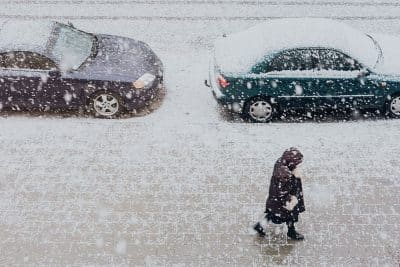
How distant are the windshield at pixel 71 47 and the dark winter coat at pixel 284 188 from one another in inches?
186

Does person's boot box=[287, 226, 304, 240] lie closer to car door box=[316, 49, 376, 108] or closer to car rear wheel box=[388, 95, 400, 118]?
car door box=[316, 49, 376, 108]

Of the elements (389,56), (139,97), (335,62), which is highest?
(389,56)

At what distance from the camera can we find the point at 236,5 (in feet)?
49.3

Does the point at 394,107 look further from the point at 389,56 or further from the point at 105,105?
the point at 105,105

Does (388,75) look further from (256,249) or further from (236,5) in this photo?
(236,5)

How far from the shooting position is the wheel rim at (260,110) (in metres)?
10.3

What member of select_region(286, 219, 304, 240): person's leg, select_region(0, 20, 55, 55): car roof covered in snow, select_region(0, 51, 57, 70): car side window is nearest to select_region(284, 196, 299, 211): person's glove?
select_region(286, 219, 304, 240): person's leg

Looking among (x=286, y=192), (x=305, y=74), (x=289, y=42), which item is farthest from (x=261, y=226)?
(x=289, y=42)

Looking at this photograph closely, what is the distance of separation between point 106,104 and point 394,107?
5.33 meters

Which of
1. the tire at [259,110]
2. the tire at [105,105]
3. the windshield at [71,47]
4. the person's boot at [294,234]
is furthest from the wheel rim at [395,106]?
the windshield at [71,47]

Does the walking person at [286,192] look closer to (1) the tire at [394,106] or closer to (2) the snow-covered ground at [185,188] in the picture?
(2) the snow-covered ground at [185,188]

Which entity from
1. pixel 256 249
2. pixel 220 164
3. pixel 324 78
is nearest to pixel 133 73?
pixel 220 164

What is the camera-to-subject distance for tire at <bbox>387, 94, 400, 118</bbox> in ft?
33.8

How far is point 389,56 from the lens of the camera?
10.5 meters
